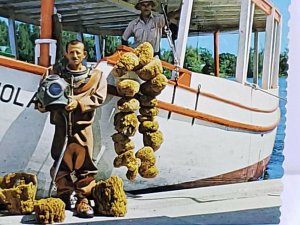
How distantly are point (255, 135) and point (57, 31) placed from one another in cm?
132

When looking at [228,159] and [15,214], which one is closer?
[15,214]

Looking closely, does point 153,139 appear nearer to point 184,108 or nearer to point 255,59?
point 184,108

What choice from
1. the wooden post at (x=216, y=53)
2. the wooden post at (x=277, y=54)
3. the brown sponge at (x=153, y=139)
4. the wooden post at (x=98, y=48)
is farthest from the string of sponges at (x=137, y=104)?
the wooden post at (x=277, y=54)

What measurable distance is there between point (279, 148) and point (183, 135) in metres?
0.66

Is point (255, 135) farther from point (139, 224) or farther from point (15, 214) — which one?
point (15, 214)

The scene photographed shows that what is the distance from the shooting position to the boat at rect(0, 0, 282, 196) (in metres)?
3.42

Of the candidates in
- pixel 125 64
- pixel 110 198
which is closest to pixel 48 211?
pixel 110 198

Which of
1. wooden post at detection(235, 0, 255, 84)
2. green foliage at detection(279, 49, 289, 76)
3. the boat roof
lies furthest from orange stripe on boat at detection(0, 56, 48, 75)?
green foliage at detection(279, 49, 289, 76)

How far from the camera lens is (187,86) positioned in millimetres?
3670

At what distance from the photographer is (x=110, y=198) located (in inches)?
137

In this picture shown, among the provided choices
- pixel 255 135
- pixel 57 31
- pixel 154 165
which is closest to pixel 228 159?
pixel 255 135

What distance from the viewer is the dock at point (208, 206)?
141 inches

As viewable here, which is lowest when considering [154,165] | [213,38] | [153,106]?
[154,165]

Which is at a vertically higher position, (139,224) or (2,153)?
(2,153)
